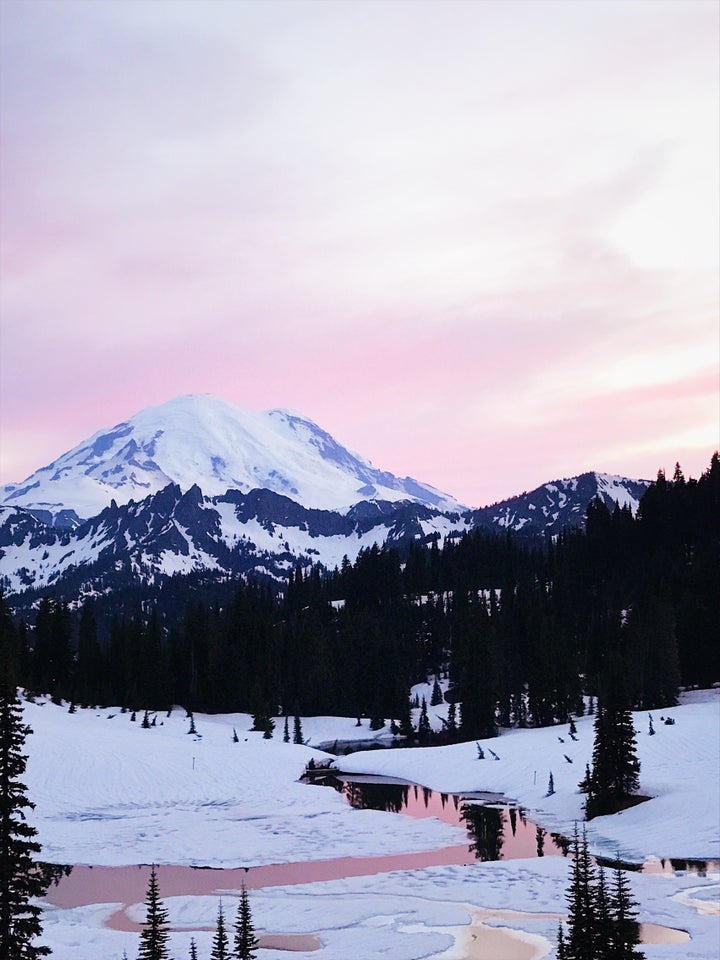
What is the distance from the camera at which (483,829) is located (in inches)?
2199

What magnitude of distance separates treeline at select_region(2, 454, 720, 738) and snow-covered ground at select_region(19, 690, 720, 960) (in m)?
12.7

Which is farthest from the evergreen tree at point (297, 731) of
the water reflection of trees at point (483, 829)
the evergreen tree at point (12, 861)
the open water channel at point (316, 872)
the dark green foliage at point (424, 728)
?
the evergreen tree at point (12, 861)

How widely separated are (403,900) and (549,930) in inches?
271

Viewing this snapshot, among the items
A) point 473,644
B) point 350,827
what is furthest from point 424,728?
point 350,827

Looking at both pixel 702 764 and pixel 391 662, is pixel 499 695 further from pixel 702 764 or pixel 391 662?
pixel 702 764

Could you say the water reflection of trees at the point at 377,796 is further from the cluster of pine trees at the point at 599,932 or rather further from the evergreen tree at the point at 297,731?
the cluster of pine trees at the point at 599,932

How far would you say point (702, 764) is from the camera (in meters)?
63.3

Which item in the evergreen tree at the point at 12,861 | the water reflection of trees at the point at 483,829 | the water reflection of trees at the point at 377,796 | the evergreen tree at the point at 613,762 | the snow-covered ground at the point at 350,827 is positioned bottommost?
the water reflection of trees at the point at 377,796

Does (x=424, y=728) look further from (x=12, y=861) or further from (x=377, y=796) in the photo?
(x=12, y=861)

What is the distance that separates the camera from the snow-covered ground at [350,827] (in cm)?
3628

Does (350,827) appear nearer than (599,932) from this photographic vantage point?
No

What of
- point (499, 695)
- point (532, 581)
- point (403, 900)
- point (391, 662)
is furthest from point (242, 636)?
point (403, 900)

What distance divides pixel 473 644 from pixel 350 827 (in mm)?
56692

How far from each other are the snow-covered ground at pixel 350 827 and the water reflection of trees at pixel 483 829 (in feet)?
3.89
